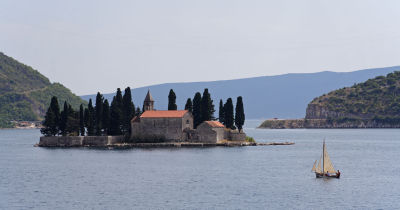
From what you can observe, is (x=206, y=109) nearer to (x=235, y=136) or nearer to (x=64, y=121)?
(x=235, y=136)

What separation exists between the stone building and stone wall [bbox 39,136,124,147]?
4684 mm

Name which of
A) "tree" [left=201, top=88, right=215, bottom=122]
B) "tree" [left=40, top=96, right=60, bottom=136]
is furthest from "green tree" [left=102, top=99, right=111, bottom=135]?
"tree" [left=201, top=88, right=215, bottom=122]

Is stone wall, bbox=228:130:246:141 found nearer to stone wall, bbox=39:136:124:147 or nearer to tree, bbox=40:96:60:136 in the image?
stone wall, bbox=39:136:124:147

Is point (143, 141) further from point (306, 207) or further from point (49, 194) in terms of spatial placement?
point (306, 207)

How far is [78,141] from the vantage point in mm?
129125

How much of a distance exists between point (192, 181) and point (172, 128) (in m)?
53.1

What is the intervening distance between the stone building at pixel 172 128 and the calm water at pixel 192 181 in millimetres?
8953

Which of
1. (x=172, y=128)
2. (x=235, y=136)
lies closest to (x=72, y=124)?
(x=172, y=128)

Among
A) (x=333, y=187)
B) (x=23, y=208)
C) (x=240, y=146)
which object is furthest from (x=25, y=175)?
(x=240, y=146)

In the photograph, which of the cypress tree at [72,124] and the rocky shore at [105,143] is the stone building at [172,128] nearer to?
the rocky shore at [105,143]

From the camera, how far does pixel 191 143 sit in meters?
127

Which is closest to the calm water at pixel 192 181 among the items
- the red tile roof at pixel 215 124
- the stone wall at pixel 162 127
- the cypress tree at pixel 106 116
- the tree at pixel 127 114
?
the red tile roof at pixel 215 124

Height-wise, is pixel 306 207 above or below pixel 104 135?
below

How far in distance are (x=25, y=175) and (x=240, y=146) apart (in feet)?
191
